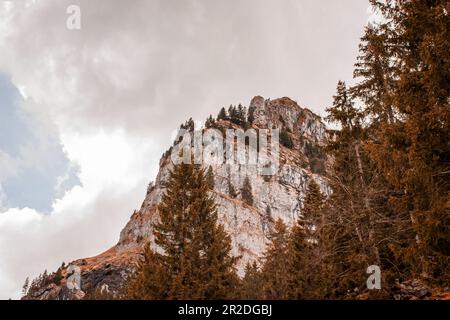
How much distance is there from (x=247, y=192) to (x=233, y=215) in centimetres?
1458

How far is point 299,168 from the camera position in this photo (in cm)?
13675

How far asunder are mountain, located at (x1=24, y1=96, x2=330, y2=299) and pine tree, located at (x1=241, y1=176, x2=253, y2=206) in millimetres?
966

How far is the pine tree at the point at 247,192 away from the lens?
116750 mm

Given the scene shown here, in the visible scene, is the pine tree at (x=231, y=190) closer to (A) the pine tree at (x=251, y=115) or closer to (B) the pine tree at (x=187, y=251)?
(A) the pine tree at (x=251, y=115)

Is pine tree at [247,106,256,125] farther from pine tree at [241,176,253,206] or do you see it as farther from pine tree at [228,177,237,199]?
pine tree at [228,177,237,199]

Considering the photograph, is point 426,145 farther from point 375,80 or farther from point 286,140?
point 286,140

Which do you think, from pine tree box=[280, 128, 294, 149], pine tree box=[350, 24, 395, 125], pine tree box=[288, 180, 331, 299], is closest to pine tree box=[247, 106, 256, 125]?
pine tree box=[280, 128, 294, 149]

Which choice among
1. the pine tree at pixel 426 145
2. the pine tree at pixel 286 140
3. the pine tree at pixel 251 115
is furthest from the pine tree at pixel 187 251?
the pine tree at pixel 251 115

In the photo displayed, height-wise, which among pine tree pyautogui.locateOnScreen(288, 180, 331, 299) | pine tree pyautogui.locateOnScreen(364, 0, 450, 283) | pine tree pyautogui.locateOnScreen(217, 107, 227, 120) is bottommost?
pine tree pyautogui.locateOnScreen(288, 180, 331, 299)

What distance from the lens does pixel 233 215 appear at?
107 m

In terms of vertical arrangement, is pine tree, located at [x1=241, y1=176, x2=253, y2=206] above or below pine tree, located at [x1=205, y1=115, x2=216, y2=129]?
below

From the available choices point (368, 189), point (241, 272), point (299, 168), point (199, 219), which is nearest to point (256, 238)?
point (241, 272)

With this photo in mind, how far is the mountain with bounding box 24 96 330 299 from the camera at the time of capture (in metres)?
103

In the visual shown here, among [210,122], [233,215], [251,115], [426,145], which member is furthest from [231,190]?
[426,145]
